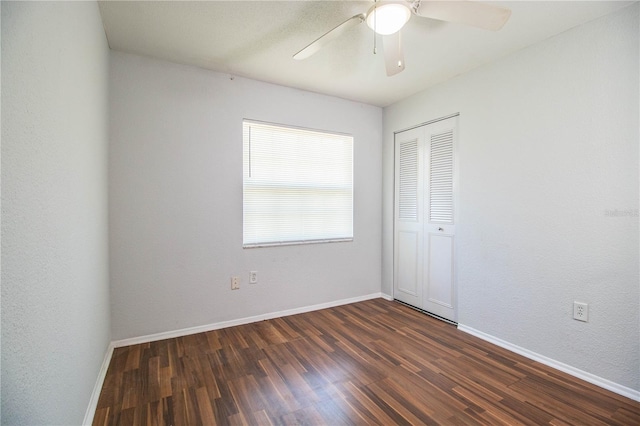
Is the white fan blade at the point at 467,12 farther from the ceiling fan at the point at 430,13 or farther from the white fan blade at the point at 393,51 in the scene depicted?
the white fan blade at the point at 393,51

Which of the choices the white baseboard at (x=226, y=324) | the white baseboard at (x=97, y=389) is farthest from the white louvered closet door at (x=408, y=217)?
the white baseboard at (x=97, y=389)

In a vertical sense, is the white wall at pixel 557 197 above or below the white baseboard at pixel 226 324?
above

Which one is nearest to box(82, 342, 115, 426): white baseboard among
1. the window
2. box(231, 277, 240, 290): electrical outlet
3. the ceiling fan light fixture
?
box(231, 277, 240, 290): electrical outlet

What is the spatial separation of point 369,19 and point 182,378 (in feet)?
8.45

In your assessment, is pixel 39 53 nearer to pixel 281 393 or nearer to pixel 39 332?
pixel 39 332

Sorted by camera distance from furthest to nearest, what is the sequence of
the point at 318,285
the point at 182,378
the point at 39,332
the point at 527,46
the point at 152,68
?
the point at 318,285 → the point at 152,68 → the point at 527,46 → the point at 182,378 → the point at 39,332

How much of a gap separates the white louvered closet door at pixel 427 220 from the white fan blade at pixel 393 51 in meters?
1.28

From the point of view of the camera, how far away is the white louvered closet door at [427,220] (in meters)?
2.97

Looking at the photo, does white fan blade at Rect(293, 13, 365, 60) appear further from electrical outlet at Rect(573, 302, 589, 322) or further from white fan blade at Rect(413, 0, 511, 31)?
electrical outlet at Rect(573, 302, 589, 322)

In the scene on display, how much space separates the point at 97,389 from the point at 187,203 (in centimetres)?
148

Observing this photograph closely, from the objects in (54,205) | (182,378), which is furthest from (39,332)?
(182,378)

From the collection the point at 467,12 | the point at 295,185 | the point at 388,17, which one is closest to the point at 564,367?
the point at 467,12

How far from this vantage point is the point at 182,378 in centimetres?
199

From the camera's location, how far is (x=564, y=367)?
209cm
